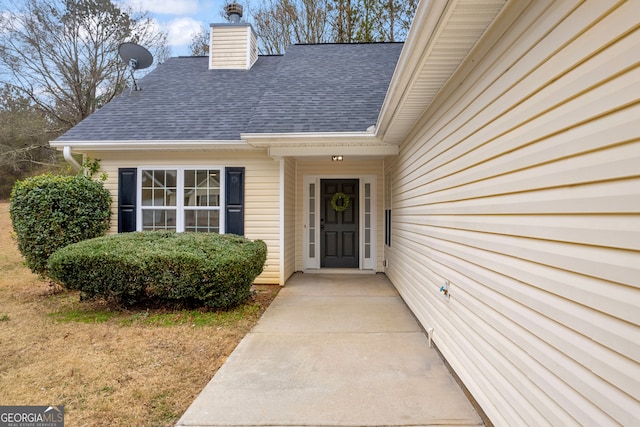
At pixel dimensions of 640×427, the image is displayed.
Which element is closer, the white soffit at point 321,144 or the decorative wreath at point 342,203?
the white soffit at point 321,144

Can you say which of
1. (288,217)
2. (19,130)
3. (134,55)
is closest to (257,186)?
(288,217)

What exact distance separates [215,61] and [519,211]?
28.5 ft

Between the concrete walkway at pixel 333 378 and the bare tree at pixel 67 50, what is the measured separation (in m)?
13.6

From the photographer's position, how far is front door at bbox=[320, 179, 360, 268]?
773cm

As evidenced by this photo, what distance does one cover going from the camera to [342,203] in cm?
766

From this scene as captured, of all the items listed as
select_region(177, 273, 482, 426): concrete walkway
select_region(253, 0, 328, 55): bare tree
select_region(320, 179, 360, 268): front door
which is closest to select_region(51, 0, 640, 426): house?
select_region(177, 273, 482, 426): concrete walkway

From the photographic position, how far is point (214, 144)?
6.05m

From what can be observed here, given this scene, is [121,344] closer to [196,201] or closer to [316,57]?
[196,201]

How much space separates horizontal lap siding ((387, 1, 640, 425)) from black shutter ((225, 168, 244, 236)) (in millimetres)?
4148

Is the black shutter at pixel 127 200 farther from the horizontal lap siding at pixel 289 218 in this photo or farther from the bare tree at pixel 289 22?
the bare tree at pixel 289 22

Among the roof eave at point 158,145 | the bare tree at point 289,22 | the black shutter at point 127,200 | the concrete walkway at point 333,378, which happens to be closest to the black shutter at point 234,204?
the roof eave at point 158,145

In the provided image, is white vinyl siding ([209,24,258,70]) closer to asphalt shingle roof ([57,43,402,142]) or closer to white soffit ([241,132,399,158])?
asphalt shingle roof ([57,43,402,142])

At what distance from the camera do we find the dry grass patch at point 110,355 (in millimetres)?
2554

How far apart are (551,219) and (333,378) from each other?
2.01 meters
